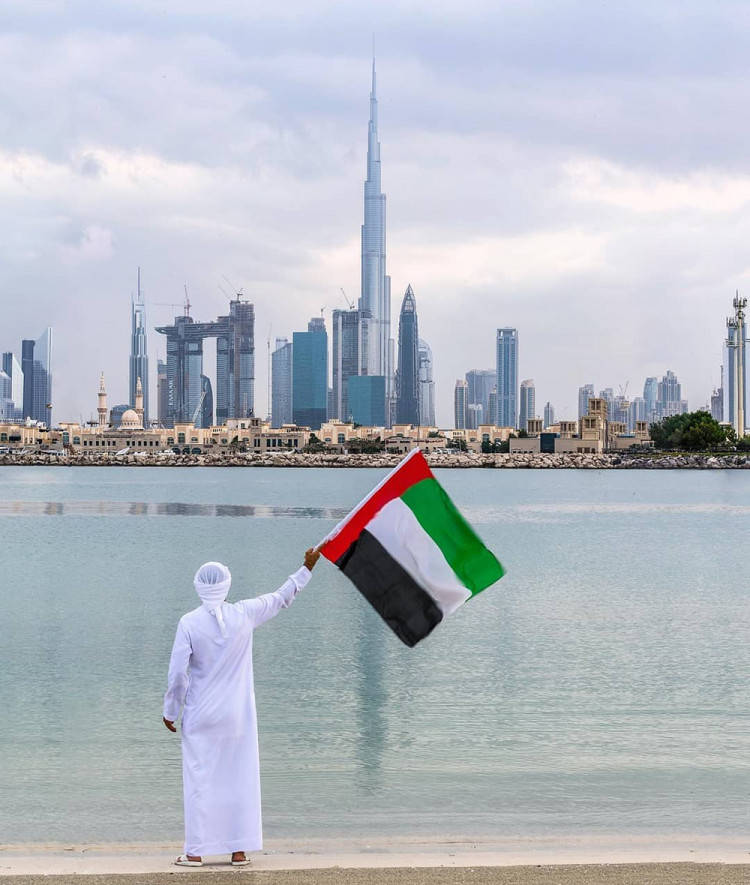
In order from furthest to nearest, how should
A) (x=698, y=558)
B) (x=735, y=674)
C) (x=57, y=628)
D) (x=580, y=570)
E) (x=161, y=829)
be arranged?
(x=698, y=558), (x=580, y=570), (x=57, y=628), (x=735, y=674), (x=161, y=829)

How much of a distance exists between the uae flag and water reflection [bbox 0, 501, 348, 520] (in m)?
55.9

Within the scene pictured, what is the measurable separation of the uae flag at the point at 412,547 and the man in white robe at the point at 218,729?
533 mm

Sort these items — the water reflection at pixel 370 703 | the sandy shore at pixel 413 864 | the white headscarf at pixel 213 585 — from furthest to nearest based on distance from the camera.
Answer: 1. the water reflection at pixel 370 703
2. the sandy shore at pixel 413 864
3. the white headscarf at pixel 213 585

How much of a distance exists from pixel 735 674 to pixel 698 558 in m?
23.2

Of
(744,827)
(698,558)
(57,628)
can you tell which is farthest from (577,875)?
(698,558)

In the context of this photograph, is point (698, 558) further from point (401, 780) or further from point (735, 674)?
point (401, 780)

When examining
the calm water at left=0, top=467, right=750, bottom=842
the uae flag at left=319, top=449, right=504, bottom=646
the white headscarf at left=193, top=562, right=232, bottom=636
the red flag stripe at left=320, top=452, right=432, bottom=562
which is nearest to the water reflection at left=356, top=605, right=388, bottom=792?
the calm water at left=0, top=467, right=750, bottom=842

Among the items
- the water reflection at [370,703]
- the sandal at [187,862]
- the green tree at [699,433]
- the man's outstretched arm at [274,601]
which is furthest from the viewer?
the green tree at [699,433]

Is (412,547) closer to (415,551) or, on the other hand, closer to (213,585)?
(415,551)

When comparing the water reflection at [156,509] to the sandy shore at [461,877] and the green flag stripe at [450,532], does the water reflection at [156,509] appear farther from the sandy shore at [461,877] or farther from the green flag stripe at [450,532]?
the sandy shore at [461,877]

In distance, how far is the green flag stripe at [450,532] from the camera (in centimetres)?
740

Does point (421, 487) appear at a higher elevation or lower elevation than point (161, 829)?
higher

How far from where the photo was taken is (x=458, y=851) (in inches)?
318

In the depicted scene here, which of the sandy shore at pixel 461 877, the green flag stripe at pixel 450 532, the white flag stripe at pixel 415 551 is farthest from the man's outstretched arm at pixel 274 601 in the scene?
the sandy shore at pixel 461 877
